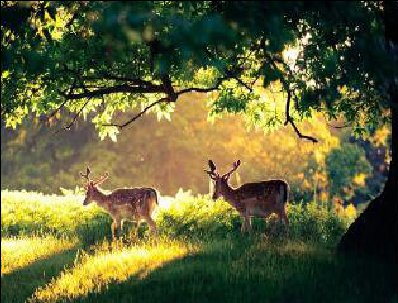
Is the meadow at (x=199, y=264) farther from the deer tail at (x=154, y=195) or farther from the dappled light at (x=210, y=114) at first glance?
the deer tail at (x=154, y=195)

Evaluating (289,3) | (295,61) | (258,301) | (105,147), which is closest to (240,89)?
(295,61)

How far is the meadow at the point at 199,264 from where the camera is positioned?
10.8 meters

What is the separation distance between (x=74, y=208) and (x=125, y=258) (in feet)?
25.3

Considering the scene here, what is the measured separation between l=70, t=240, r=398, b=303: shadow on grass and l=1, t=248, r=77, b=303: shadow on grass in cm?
201

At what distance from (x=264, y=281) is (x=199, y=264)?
1.34 m

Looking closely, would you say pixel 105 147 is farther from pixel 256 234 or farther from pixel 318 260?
pixel 318 260

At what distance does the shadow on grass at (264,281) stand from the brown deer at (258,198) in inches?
94.9

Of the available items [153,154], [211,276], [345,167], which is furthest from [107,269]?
[153,154]

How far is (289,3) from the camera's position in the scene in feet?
22.1

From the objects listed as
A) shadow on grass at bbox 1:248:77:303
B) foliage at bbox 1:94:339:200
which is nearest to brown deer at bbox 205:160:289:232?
shadow on grass at bbox 1:248:77:303

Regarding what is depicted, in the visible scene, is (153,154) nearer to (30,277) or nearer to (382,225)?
(30,277)

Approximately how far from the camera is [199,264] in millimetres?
11914

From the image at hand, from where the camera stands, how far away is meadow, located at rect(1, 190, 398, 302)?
10.8m

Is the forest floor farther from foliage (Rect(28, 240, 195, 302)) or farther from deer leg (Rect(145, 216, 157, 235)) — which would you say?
deer leg (Rect(145, 216, 157, 235))
